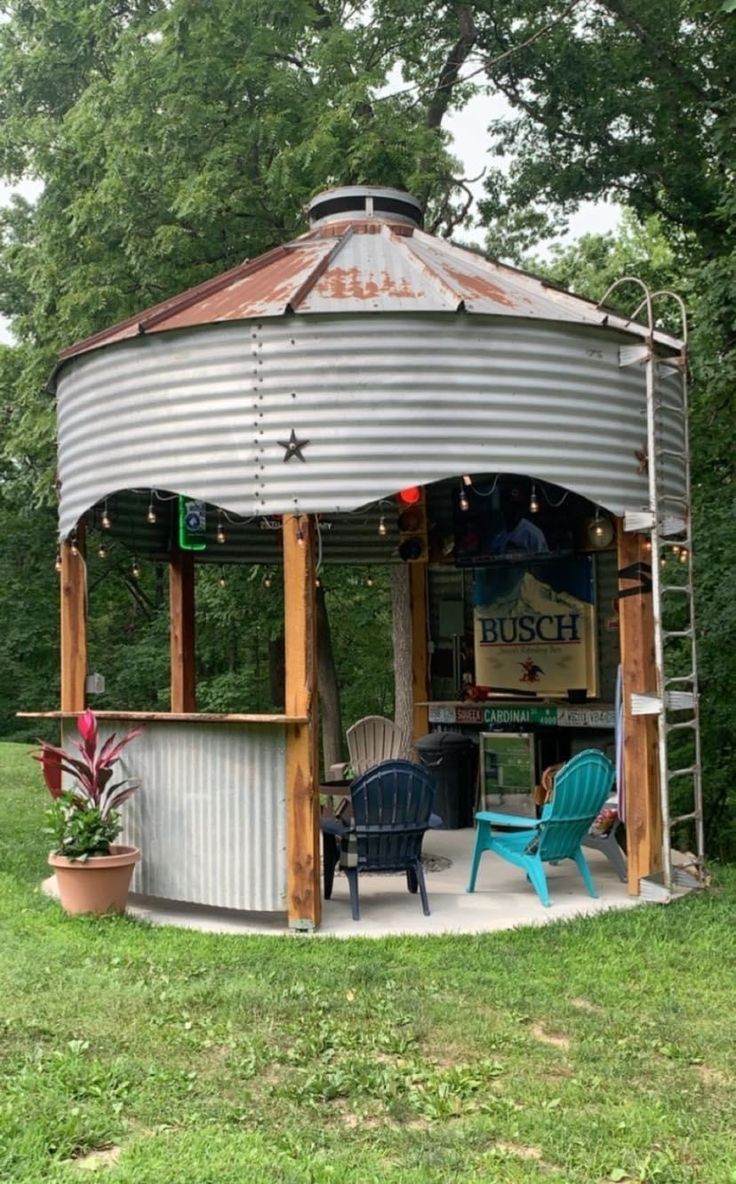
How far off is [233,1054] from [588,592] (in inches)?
247

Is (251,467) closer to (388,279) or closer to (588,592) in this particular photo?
(388,279)

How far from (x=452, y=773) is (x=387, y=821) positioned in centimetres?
370

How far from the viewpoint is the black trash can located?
9.89m

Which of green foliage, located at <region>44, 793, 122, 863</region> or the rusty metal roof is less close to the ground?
the rusty metal roof

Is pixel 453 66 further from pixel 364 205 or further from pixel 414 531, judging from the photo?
pixel 364 205

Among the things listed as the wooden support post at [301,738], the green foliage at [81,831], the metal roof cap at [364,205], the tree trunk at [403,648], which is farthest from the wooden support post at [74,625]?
the tree trunk at [403,648]

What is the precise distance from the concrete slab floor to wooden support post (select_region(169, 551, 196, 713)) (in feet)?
8.73

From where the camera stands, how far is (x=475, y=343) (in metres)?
6.14

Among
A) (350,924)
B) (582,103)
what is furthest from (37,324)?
(350,924)

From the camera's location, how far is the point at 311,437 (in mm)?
6047

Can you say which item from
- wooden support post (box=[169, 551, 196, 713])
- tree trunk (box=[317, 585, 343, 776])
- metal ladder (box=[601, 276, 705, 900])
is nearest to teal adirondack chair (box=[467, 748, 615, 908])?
metal ladder (box=[601, 276, 705, 900])

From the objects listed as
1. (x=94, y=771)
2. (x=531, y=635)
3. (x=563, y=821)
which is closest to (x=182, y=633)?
Result: (x=531, y=635)

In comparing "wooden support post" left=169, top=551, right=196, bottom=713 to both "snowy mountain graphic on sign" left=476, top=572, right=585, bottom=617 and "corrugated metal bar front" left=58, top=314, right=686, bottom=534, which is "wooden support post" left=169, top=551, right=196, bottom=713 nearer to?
"snowy mountain graphic on sign" left=476, top=572, right=585, bottom=617

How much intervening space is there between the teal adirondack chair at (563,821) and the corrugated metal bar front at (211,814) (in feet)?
4.92
